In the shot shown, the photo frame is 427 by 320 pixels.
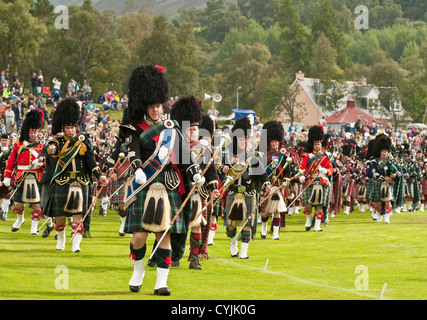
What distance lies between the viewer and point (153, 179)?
11039 millimetres

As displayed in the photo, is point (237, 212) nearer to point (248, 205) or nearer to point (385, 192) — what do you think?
point (248, 205)

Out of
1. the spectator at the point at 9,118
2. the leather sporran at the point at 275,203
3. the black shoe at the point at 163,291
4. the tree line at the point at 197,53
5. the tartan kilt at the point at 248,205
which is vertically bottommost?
the black shoe at the point at 163,291

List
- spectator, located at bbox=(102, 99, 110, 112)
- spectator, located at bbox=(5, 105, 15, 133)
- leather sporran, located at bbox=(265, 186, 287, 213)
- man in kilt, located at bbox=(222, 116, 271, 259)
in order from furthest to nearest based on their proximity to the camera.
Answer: spectator, located at bbox=(102, 99, 110, 112) → spectator, located at bbox=(5, 105, 15, 133) → leather sporran, located at bbox=(265, 186, 287, 213) → man in kilt, located at bbox=(222, 116, 271, 259)

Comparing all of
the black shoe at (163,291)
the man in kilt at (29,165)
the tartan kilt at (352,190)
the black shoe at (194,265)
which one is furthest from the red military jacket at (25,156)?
the tartan kilt at (352,190)

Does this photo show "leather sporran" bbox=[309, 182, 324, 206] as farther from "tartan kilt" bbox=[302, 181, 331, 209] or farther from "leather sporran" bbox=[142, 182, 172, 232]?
"leather sporran" bbox=[142, 182, 172, 232]

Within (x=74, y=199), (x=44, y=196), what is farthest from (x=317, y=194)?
(x=74, y=199)

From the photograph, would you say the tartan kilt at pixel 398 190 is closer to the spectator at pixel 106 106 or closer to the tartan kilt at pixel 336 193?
the tartan kilt at pixel 336 193

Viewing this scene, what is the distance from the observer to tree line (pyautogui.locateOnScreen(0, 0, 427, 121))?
6519 cm

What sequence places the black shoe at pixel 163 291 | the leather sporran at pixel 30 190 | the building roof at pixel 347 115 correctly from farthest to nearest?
the building roof at pixel 347 115
the leather sporran at pixel 30 190
the black shoe at pixel 163 291

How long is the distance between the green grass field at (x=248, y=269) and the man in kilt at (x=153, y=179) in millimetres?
495

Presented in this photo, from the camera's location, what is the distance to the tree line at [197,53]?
65.2 m

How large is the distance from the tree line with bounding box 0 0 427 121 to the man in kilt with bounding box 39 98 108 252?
3656 centimetres

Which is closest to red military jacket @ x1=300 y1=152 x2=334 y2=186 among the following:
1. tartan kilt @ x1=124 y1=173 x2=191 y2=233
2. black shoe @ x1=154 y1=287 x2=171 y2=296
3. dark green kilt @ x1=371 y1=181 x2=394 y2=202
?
dark green kilt @ x1=371 y1=181 x2=394 y2=202

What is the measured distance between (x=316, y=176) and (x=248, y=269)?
313 inches
